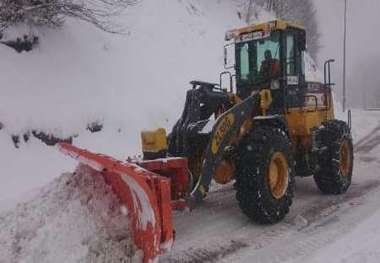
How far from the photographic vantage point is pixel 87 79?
35.1 feet

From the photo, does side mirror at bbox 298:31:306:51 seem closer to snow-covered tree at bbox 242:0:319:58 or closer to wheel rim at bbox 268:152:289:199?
wheel rim at bbox 268:152:289:199

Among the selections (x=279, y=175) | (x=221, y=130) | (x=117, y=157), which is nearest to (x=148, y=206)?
(x=221, y=130)

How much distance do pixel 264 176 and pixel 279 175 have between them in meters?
0.58

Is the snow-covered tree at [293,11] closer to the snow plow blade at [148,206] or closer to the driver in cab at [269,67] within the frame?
the driver in cab at [269,67]

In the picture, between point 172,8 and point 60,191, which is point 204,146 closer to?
point 60,191

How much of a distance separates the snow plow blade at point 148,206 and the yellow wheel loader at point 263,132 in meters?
0.88

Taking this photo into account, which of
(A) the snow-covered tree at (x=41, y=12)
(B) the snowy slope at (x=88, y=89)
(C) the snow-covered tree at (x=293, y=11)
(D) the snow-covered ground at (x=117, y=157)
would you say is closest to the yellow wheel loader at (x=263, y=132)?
(D) the snow-covered ground at (x=117, y=157)

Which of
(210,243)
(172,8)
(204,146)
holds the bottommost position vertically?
(210,243)

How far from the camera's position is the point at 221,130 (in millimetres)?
5945

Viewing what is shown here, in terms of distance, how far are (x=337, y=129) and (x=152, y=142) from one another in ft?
11.2

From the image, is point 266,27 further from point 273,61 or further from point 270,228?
point 270,228

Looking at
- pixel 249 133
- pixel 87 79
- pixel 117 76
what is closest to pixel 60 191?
pixel 249 133

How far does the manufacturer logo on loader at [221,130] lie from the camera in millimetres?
5855

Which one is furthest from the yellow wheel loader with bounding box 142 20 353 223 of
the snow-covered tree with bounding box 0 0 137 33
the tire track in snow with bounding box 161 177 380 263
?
the snow-covered tree with bounding box 0 0 137 33
